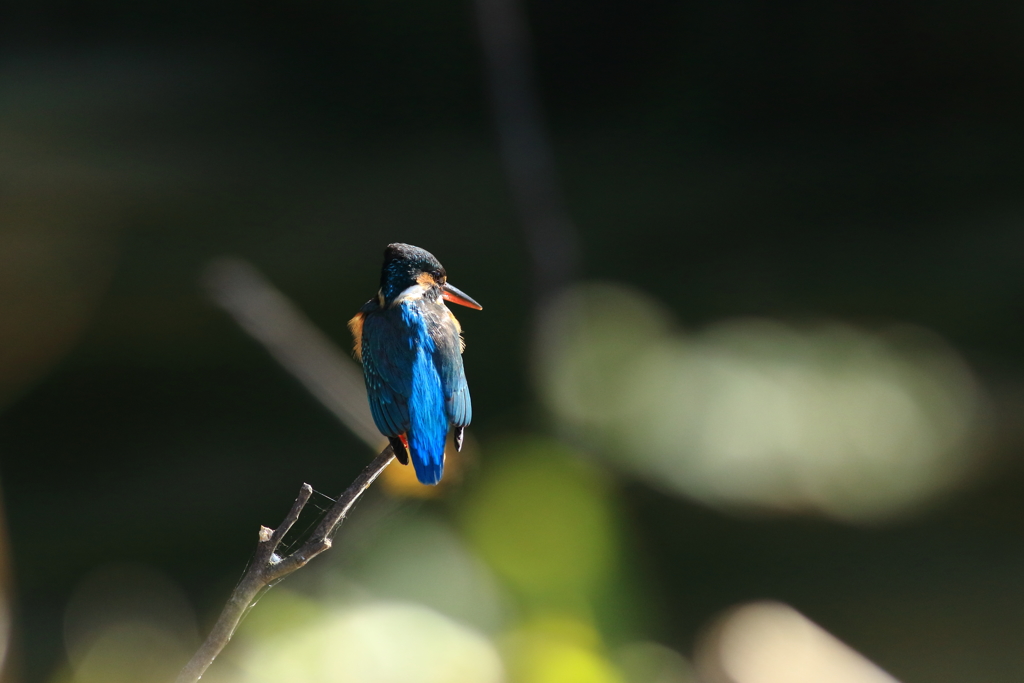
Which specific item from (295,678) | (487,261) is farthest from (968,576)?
(295,678)

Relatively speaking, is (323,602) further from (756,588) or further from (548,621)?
(756,588)

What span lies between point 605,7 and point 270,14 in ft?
2.15

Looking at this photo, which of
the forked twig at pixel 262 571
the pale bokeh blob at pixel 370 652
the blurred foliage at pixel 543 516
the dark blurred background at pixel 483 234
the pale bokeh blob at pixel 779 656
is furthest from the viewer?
the dark blurred background at pixel 483 234

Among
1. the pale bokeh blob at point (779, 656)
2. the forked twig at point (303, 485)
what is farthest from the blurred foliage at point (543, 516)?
the forked twig at point (303, 485)

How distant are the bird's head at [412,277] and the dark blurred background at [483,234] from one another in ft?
3.64

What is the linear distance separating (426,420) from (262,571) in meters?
0.16

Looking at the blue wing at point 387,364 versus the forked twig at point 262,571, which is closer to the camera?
the forked twig at point 262,571

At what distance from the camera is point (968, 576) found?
5.55ft

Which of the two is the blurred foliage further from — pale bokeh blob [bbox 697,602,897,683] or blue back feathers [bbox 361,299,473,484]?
blue back feathers [bbox 361,299,473,484]

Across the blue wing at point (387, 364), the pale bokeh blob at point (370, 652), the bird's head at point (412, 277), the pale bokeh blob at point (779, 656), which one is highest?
the pale bokeh blob at point (779, 656)

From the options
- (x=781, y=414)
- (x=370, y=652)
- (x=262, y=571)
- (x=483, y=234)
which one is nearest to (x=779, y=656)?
(x=370, y=652)

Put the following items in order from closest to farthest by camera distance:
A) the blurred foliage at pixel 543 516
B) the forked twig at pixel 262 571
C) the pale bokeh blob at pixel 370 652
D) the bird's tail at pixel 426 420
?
the forked twig at pixel 262 571, the bird's tail at pixel 426 420, the pale bokeh blob at pixel 370 652, the blurred foliage at pixel 543 516

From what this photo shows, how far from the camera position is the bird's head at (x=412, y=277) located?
48 centimetres

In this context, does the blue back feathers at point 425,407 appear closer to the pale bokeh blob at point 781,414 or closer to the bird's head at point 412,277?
the bird's head at point 412,277
